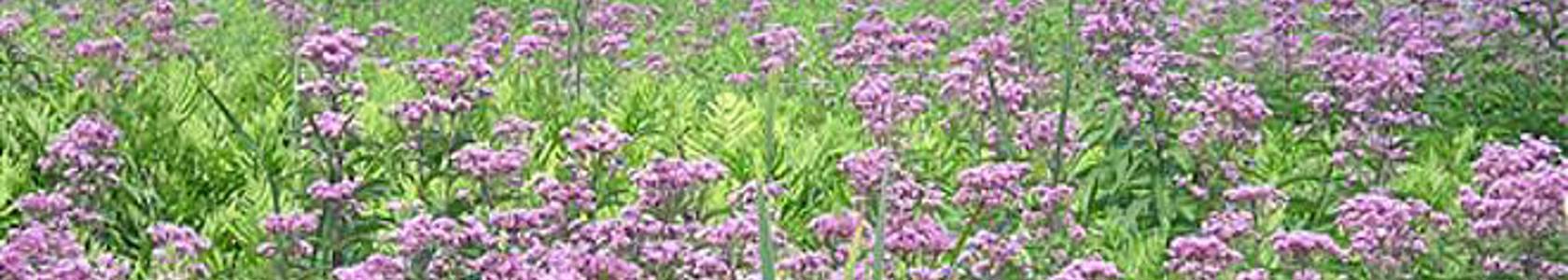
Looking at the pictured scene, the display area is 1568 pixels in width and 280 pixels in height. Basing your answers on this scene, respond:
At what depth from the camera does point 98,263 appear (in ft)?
11.5

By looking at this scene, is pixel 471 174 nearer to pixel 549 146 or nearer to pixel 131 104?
pixel 549 146

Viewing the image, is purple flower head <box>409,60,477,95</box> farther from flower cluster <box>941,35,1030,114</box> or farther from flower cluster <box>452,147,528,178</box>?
flower cluster <box>941,35,1030,114</box>

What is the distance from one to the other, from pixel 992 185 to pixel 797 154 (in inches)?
88.1

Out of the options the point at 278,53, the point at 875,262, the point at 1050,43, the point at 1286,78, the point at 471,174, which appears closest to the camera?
the point at 875,262

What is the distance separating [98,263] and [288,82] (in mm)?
4474

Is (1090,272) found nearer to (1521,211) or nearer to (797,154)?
(1521,211)

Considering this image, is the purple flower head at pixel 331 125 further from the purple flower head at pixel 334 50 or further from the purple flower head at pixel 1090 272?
the purple flower head at pixel 1090 272

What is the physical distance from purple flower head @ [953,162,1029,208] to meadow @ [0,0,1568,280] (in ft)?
0.03

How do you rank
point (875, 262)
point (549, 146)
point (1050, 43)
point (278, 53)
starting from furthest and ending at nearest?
point (1050, 43) → point (278, 53) → point (549, 146) → point (875, 262)

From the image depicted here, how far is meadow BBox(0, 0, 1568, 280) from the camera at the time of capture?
3.73 m

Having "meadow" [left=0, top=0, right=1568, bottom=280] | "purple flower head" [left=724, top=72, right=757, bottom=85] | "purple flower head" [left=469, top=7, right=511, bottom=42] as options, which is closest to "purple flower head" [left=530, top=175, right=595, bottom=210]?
"meadow" [left=0, top=0, right=1568, bottom=280]

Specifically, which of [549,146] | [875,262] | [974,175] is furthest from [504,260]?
[549,146]

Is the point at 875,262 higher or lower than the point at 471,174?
higher

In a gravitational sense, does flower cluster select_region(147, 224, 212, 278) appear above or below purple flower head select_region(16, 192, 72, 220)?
above
